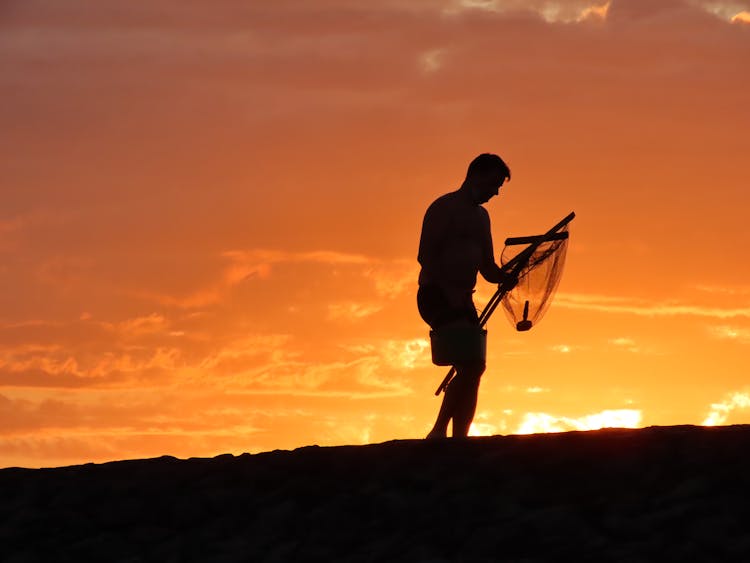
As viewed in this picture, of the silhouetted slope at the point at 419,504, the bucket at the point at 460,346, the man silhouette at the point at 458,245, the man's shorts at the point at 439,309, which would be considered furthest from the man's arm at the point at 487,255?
the silhouetted slope at the point at 419,504

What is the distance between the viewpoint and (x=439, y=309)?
1155cm

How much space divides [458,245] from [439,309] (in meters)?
0.54

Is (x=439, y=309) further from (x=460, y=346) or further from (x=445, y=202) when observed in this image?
(x=445, y=202)

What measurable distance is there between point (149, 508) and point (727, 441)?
422 cm

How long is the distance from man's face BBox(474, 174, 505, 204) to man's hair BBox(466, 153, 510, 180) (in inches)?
1.7

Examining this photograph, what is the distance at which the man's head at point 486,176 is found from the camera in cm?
1159

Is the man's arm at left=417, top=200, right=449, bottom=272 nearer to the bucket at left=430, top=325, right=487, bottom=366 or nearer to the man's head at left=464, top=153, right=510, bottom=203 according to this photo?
the man's head at left=464, top=153, right=510, bottom=203

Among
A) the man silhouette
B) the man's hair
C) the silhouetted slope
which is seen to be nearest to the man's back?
the man silhouette

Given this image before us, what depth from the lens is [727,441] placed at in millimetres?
9508

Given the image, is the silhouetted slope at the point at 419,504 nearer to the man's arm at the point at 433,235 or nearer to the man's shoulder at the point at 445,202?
the man's arm at the point at 433,235

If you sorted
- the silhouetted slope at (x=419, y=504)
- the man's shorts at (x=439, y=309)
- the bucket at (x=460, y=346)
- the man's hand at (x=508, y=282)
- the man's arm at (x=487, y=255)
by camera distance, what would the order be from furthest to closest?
the man's hand at (x=508, y=282), the man's arm at (x=487, y=255), the man's shorts at (x=439, y=309), the bucket at (x=460, y=346), the silhouetted slope at (x=419, y=504)

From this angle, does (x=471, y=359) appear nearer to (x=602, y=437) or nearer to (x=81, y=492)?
(x=602, y=437)

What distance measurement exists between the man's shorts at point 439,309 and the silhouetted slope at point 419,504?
1356 millimetres

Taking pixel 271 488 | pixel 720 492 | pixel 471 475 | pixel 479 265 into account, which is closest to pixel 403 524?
pixel 471 475
